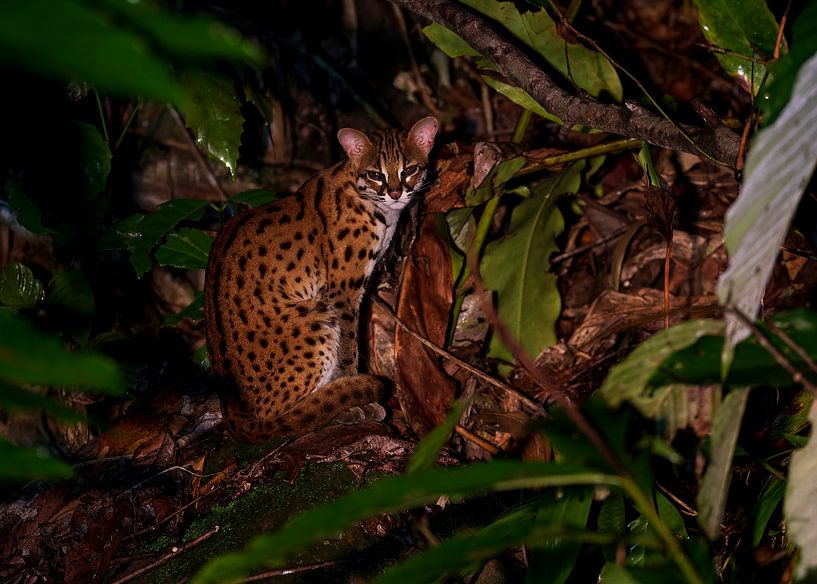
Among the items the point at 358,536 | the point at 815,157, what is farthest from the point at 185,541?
the point at 815,157

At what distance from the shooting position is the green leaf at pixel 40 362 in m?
0.65

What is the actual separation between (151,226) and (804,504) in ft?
10.9

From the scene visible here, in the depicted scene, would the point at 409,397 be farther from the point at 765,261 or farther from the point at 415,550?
the point at 765,261

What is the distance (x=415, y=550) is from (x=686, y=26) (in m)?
5.15

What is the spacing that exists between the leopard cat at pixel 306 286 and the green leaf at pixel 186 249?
157 millimetres

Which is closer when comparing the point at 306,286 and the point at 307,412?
the point at 307,412

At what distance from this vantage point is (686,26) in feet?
20.4

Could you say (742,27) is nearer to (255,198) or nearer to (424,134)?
(424,134)

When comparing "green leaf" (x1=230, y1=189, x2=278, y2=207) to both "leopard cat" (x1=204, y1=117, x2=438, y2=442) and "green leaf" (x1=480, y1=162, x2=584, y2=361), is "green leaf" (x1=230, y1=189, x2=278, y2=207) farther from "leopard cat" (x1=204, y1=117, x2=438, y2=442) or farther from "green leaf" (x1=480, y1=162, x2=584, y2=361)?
"green leaf" (x1=480, y1=162, x2=584, y2=361)

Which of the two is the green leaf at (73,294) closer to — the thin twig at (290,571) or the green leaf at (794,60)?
the thin twig at (290,571)

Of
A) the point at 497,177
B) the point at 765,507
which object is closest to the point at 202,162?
the point at 497,177

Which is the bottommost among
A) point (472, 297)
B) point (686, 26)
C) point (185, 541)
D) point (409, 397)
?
point (185, 541)

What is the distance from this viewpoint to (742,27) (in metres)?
3.01

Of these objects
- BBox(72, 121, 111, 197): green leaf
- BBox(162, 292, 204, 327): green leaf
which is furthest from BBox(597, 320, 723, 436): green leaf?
BBox(72, 121, 111, 197): green leaf
